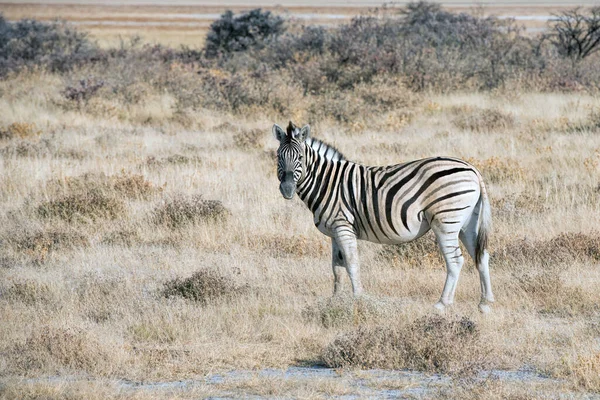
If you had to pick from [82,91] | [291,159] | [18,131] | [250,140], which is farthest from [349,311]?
[82,91]

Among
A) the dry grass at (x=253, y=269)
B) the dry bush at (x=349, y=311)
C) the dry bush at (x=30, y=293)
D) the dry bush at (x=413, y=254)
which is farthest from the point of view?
the dry bush at (x=413, y=254)

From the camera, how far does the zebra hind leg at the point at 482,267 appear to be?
25.5 feet

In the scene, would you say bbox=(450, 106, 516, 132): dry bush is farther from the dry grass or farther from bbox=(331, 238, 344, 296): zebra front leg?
bbox=(331, 238, 344, 296): zebra front leg

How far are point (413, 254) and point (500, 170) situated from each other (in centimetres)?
435

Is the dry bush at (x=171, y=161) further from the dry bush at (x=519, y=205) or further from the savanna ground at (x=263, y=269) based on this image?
the dry bush at (x=519, y=205)

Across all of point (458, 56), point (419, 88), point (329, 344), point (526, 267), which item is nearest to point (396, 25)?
point (458, 56)

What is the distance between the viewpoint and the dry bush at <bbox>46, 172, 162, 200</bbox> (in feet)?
41.1

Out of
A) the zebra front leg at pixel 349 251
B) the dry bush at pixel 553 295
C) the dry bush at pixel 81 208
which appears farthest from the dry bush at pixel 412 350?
the dry bush at pixel 81 208

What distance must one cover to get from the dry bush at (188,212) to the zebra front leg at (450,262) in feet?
13.5

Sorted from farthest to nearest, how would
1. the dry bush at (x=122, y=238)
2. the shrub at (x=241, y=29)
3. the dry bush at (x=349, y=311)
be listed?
the shrub at (x=241, y=29)
the dry bush at (x=122, y=238)
the dry bush at (x=349, y=311)

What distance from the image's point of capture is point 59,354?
21.0ft

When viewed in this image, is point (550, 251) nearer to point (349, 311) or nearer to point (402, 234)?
point (402, 234)

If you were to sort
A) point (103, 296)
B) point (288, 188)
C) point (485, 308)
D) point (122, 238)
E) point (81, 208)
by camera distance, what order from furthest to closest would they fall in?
1. point (81, 208)
2. point (122, 238)
3. point (103, 296)
4. point (288, 188)
5. point (485, 308)

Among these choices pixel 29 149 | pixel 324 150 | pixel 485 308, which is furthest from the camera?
pixel 29 149
